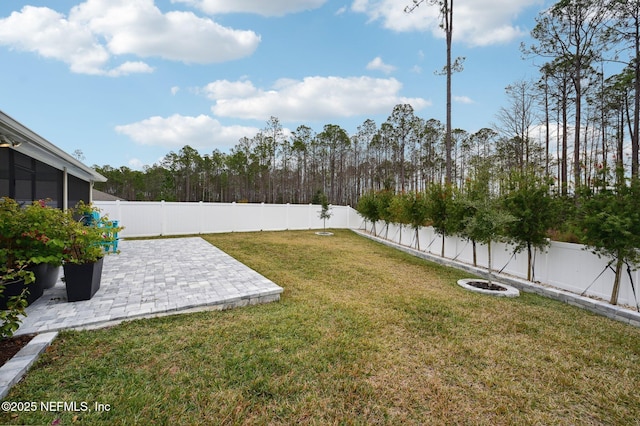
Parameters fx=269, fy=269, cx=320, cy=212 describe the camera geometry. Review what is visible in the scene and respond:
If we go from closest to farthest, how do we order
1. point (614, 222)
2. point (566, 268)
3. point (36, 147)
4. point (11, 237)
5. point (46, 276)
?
point (11, 237) < point (614, 222) < point (46, 276) < point (36, 147) < point (566, 268)

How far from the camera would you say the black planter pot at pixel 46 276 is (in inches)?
143

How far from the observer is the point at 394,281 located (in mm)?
5645

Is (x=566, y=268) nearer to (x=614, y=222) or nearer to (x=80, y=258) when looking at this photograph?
(x=614, y=222)

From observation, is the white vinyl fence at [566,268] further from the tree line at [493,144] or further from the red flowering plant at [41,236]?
the red flowering plant at [41,236]

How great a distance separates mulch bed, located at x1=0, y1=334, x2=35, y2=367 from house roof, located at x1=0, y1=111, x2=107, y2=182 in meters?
2.30

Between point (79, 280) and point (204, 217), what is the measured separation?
9443 millimetres

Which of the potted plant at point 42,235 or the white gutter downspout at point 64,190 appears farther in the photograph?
the white gutter downspout at point 64,190

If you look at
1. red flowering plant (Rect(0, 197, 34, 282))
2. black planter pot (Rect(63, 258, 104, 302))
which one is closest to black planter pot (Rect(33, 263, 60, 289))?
black planter pot (Rect(63, 258, 104, 302))

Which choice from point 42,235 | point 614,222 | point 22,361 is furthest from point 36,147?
point 614,222

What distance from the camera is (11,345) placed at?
2.55 meters

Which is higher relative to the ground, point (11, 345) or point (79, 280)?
point (79, 280)

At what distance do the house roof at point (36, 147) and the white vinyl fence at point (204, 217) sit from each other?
352 cm

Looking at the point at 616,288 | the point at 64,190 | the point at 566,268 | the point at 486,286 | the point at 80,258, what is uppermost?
the point at 64,190

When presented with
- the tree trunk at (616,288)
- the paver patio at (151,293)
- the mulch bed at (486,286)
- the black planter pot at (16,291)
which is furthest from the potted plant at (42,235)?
the tree trunk at (616,288)
